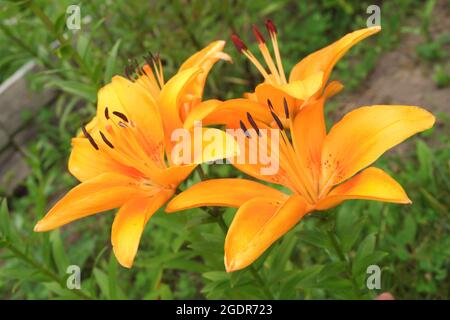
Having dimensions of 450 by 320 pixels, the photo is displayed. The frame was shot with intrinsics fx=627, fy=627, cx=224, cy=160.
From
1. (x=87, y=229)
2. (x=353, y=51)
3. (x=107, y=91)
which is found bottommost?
(x=87, y=229)

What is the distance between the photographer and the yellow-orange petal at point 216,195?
35.1 inches

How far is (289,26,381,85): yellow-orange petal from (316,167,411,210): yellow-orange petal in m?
0.18

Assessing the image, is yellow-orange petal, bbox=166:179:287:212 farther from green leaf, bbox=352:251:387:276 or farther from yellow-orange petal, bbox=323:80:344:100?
green leaf, bbox=352:251:387:276

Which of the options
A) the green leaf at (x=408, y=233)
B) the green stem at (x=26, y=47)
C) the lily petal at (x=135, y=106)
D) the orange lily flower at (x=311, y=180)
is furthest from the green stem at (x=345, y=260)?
the green stem at (x=26, y=47)

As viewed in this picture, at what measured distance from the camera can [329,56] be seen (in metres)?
0.98

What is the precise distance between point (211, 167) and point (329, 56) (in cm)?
54

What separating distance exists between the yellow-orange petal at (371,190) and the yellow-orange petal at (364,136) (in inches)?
1.3

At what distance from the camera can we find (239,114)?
958 mm

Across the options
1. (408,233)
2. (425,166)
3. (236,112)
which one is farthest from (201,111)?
(425,166)

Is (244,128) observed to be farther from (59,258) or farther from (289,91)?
(59,258)
